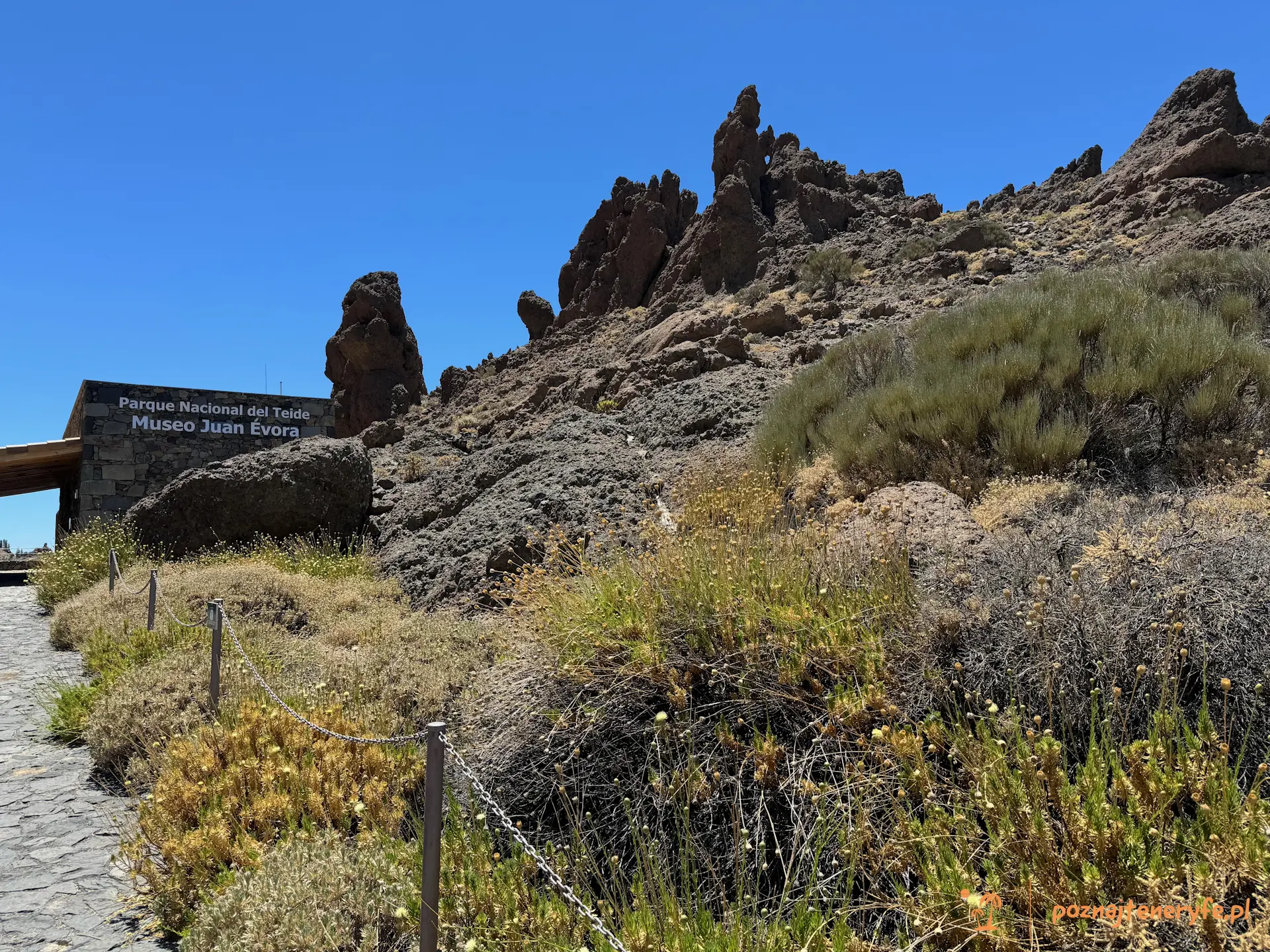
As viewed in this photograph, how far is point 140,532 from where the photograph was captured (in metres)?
12.4

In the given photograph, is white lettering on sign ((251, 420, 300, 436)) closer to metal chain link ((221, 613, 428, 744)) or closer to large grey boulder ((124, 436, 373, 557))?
large grey boulder ((124, 436, 373, 557))

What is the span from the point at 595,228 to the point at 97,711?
40.7m

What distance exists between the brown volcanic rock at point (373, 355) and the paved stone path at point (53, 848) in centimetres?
3448

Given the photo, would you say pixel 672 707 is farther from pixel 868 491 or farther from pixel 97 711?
pixel 97 711

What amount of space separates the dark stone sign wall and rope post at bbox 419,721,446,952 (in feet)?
53.9

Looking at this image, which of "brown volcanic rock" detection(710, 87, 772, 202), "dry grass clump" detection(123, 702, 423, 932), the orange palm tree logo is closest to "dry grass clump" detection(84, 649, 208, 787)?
"dry grass clump" detection(123, 702, 423, 932)

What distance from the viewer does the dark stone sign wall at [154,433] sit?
16281 millimetres


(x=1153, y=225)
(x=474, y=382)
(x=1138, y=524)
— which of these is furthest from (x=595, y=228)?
(x=1138, y=524)

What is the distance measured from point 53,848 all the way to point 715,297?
89.9 feet

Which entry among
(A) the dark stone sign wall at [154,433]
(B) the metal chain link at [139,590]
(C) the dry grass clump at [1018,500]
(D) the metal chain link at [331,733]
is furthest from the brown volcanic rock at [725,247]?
(D) the metal chain link at [331,733]

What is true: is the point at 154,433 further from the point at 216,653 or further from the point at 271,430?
the point at 216,653

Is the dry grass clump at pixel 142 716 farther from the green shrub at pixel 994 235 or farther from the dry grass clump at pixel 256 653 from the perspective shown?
the green shrub at pixel 994 235

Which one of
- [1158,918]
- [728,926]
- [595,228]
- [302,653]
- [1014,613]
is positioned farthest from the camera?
[595,228]

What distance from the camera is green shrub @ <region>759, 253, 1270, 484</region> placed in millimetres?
6391
